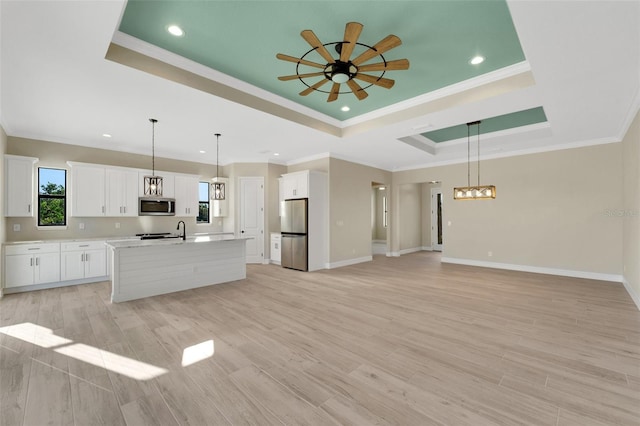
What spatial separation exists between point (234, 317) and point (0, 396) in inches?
78.8

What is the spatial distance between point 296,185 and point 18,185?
5.29 meters

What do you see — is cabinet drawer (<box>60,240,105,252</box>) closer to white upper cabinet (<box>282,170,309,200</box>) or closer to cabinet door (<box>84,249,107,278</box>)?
cabinet door (<box>84,249,107,278</box>)

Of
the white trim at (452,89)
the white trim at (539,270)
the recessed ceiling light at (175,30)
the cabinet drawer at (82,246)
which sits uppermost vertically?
the recessed ceiling light at (175,30)

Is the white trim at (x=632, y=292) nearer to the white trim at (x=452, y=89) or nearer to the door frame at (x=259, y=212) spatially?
the white trim at (x=452, y=89)

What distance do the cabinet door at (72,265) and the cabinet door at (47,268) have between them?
2.7 inches

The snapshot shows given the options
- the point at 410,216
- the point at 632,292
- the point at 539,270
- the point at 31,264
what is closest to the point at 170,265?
the point at 31,264

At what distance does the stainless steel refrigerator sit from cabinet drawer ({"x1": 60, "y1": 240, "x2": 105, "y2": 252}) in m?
3.86

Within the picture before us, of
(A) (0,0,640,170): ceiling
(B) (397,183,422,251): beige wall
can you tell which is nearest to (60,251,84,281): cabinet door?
(A) (0,0,640,170): ceiling

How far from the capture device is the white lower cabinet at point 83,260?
5184 millimetres

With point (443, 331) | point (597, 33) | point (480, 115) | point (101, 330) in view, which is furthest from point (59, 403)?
point (480, 115)

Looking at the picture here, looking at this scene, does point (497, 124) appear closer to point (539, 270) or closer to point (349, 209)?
point (539, 270)

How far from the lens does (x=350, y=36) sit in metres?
2.39

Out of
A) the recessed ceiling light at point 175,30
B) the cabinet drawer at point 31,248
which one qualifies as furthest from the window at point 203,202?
the recessed ceiling light at point 175,30

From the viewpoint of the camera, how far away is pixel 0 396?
78.5 inches
